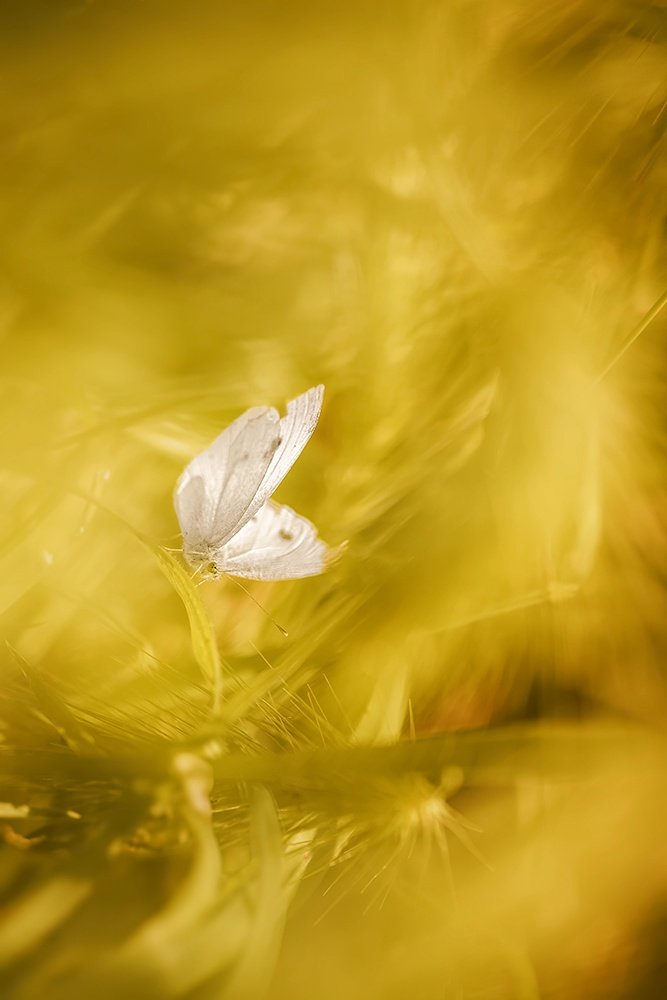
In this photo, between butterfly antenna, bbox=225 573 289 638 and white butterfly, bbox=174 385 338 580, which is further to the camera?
butterfly antenna, bbox=225 573 289 638

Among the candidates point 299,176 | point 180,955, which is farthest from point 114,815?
point 299,176

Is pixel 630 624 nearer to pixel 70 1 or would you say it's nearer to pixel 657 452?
pixel 657 452

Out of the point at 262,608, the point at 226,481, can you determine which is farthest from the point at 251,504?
the point at 262,608

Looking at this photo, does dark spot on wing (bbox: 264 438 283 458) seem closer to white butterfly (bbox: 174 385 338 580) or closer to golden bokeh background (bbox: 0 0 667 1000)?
white butterfly (bbox: 174 385 338 580)

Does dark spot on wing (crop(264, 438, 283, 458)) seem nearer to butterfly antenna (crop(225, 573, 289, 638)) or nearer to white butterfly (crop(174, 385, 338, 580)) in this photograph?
white butterfly (crop(174, 385, 338, 580))

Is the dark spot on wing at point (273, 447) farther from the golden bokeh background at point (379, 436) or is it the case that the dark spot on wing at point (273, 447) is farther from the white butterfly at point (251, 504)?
the golden bokeh background at point (379, 436)

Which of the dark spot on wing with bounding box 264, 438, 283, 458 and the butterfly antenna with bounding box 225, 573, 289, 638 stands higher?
the dark spot on wing with bounding box 264, 438, 283, 458

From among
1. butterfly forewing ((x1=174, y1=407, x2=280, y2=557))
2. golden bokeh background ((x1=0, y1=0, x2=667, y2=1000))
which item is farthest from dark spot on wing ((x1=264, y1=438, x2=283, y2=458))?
golden bokeh background ((x1=0, y1=0, x2=667, y2=1000))

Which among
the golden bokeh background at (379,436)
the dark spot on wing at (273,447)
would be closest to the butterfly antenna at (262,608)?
the golden bokeh background at (379,436)
